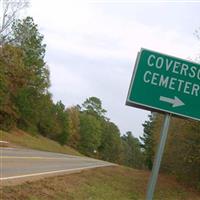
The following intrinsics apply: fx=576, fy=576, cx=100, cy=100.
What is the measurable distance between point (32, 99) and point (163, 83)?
68.2 m

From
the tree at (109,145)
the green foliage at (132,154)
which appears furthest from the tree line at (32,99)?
the green foliage at (132,154)

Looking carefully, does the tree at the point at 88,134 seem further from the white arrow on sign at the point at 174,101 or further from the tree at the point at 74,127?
the white arrow on sign at the point at 174,101

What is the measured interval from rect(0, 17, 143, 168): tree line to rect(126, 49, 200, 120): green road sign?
40.4m

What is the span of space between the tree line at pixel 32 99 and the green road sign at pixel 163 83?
40.4 m

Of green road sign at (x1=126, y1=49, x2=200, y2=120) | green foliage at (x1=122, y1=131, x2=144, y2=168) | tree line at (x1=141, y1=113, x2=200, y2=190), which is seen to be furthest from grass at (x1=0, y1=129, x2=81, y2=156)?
green foliage at (x1=122, y1=131, x2=144, y2=168)

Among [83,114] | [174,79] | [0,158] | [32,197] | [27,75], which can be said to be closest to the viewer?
[174,79]

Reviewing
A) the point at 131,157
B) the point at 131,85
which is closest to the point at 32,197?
the point at 131,85

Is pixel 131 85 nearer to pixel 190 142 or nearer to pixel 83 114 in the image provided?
pixel 190 142

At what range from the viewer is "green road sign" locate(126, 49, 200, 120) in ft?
21.9

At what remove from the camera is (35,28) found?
73.1 meters

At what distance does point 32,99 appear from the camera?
7419cm

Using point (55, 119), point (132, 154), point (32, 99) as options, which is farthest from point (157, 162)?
point (132, 154)

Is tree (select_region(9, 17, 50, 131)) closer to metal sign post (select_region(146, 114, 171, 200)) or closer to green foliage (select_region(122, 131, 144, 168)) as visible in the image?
metal sign post (select_region(146, 114, 171, 200))

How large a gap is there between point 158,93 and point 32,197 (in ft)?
25.5
